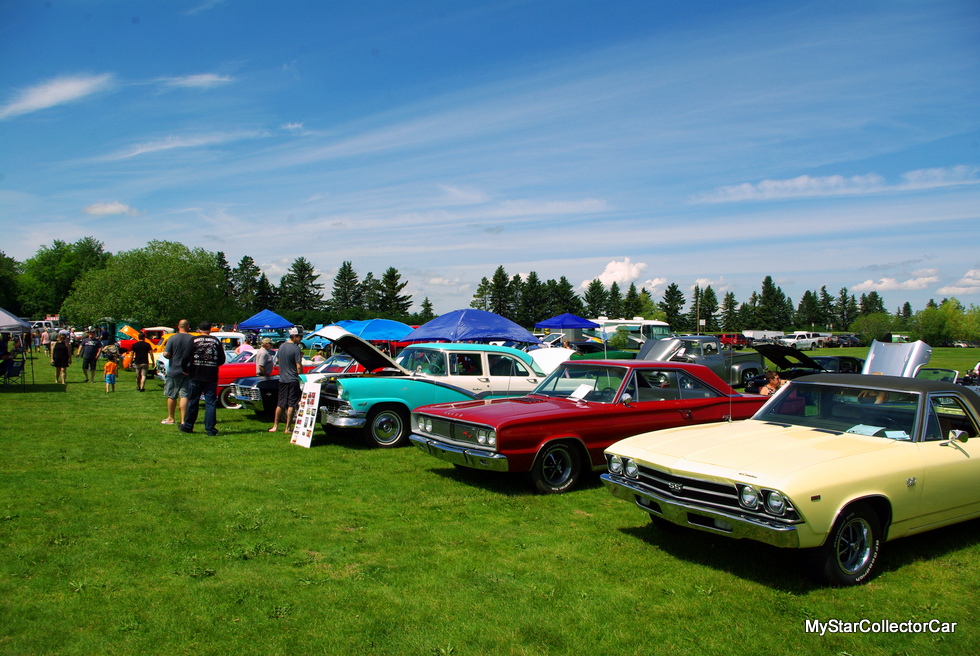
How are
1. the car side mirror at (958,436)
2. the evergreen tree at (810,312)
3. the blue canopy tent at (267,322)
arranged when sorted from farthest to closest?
the evergreen tree at (810,312) < the blue canopy tent at (267,322) < the car side mirror at (958,436)

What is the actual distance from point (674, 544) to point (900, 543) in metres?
1.94

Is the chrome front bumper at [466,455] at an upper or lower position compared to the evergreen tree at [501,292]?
lower

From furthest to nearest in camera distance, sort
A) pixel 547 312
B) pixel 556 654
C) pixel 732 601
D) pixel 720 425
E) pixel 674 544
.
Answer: pixel 547 312 → pixel 720 425 → pixel 674 544 → pixel 732 601 → pixel 556 654

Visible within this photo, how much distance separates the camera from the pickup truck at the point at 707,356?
61.1 feet

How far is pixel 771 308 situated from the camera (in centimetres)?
11981

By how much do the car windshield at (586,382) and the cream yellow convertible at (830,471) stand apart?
5.76ft

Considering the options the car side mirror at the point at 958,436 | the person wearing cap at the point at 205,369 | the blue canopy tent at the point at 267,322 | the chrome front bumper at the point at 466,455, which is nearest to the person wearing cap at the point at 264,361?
the person wearing cap at the point at 205,369

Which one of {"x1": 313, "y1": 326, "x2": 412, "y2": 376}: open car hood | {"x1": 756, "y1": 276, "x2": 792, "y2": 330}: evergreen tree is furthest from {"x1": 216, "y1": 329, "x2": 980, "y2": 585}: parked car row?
{"x1": 756, "y1": 276, "x2": 792, "y2": 330}: evergreen tree

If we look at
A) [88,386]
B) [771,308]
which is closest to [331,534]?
[88,386]

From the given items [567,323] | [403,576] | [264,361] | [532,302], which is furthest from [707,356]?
[532,302]

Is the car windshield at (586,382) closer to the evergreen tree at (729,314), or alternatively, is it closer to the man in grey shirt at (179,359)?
the man in grey shirt at (179,359)

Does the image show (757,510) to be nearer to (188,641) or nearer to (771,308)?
(188,641)

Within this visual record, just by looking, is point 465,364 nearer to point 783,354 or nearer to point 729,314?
point 783,354

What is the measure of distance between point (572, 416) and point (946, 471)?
3.39 meters
